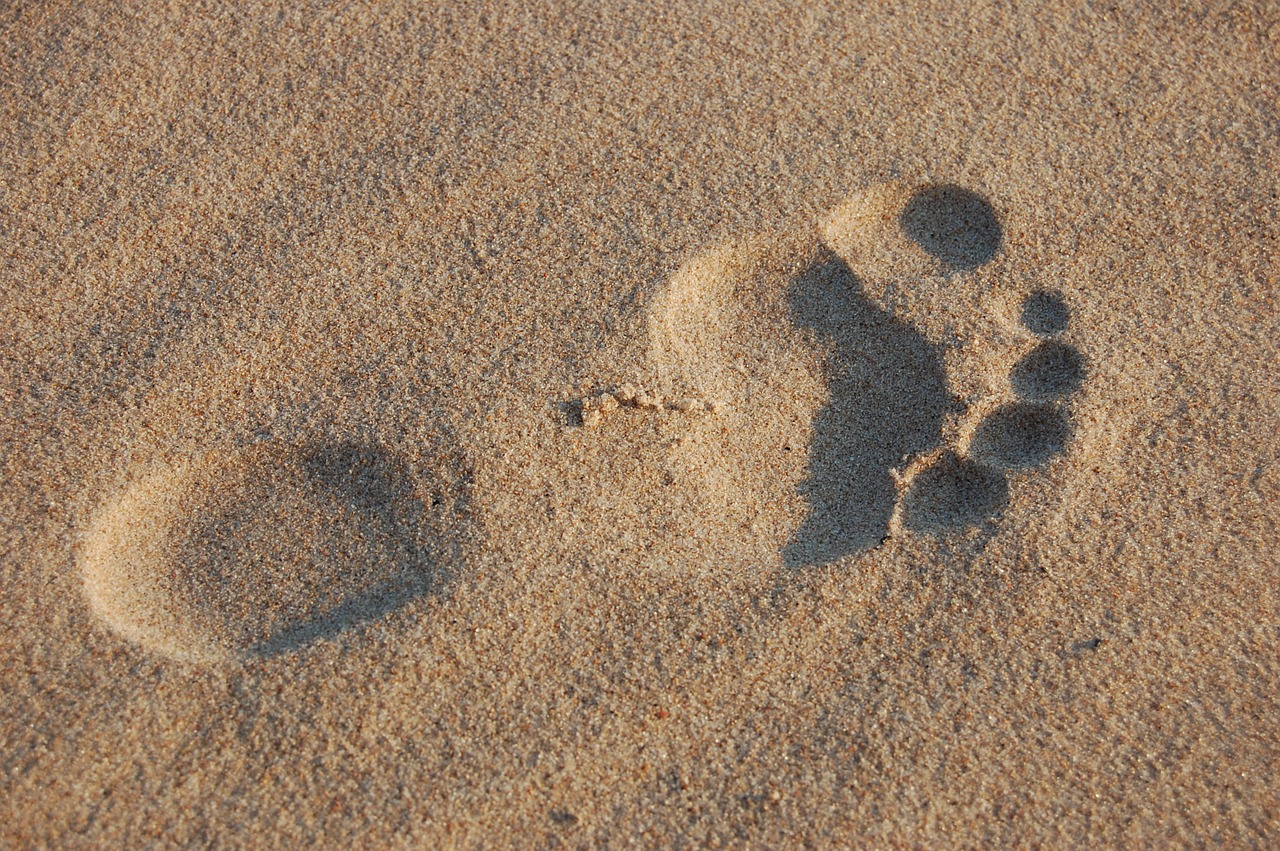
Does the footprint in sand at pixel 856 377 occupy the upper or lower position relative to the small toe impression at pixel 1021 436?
upper

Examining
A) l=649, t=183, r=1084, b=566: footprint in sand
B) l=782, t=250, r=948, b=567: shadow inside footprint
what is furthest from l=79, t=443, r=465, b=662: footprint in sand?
l=782, t=250, r=948, b=567: shadow inside footprint

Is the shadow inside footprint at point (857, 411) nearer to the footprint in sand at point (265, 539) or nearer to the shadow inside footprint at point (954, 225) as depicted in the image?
the shadow inside footprint at point (954, 225)

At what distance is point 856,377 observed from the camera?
169 centimetres

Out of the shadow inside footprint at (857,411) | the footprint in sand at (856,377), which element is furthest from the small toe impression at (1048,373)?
the shadow inside footprint at (857,411)

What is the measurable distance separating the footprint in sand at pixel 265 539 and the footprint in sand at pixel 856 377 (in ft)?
1.38

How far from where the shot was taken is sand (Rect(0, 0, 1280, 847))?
1324 millimetres

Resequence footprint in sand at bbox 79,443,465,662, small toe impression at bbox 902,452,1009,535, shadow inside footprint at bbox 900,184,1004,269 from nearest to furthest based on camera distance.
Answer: footprint in sand at bbox 79,443,465,662 < small toe impression at bbox 902,452,1009,535 < shadow inside footprint at bbox 900,184,1004,269

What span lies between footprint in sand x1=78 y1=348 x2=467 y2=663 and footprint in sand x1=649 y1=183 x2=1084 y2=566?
16.6 inches

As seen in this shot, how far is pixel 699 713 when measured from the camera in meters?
1.36

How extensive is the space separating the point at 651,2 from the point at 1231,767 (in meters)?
1.70

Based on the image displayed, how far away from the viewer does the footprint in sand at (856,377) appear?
1.57m

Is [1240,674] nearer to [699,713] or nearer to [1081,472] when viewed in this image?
[1081,472]

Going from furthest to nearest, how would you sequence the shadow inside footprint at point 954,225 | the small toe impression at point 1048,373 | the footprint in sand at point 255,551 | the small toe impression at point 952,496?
1. the shadow inside footprint at point 954,225
2. the small toe impression at point 1048,373
3. the small toe impression at point 952,496
4. the footprint in sand at point 255,551

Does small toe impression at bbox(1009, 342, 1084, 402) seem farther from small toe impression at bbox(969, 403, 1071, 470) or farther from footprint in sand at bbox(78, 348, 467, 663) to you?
footprint in sand at bbox(78, 348, 467, 663)
